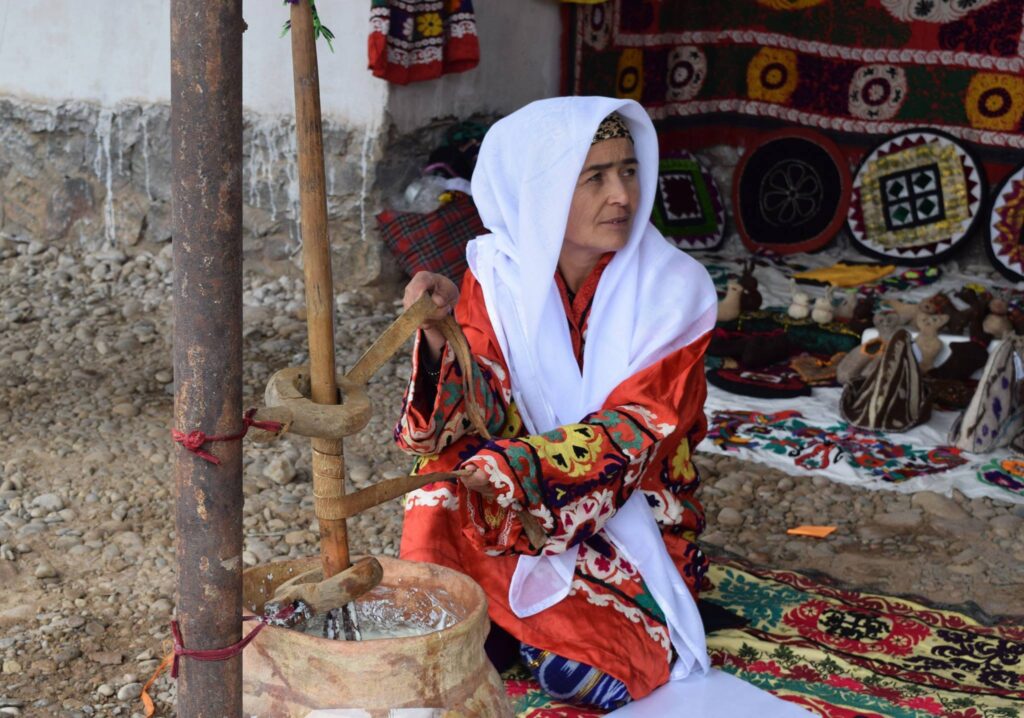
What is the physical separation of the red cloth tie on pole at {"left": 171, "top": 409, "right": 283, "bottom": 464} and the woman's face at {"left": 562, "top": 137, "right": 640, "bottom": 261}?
1.32m

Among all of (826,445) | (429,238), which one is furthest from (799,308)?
(429,238)

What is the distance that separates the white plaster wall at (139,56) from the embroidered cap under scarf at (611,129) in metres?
2.62

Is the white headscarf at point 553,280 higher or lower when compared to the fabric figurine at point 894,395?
higher

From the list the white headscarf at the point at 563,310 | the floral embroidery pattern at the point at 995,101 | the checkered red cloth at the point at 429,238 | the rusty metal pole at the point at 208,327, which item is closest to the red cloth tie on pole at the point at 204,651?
the rusty metal pole at the point at 208,327

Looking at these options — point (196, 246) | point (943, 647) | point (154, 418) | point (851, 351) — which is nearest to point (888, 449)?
point (851, 351)

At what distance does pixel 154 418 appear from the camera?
4031 mm

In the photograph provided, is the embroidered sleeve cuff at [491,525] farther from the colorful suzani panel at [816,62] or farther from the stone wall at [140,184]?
the colorful suzani panel at [816,62]

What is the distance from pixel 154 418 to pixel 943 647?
101 inches

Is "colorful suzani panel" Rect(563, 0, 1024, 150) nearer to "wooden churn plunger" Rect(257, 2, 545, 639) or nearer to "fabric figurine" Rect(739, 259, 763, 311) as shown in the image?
"fabric figurine" Rect(739, 259, 763, 311)

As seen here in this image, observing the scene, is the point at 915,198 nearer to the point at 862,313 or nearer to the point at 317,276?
the point at 862,313

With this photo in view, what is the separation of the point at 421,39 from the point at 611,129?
2717 millimetres

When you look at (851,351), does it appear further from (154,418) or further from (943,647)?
(154,418)

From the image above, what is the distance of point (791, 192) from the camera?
6.41 m

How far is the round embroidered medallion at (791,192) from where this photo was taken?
630 cm
